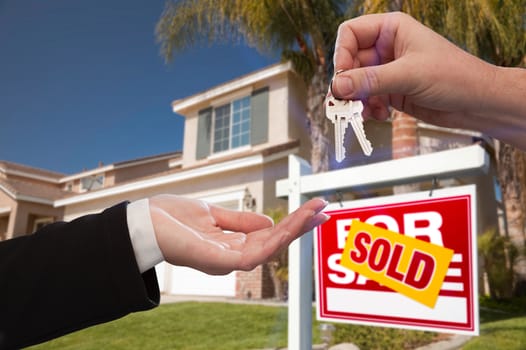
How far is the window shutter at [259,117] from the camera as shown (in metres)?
13.3

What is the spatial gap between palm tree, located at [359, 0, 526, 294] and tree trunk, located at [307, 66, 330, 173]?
2.18m

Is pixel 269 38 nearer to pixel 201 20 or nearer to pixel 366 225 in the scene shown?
pixel 201 20

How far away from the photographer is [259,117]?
13461 millimetres

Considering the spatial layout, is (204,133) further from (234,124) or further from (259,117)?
(259,117)

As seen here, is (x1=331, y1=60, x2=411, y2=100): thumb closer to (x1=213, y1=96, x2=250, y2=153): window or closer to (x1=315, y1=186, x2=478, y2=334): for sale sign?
(x1=315, y1=186, x2=478, y2=334): for sale sign

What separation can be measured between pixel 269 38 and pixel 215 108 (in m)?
5.21

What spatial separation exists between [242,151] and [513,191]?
8.36 m

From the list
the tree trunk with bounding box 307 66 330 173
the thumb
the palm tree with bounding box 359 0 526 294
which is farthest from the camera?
the tree trunk with bounding box 307 66 330 173

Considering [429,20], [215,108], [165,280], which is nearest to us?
[429,20]

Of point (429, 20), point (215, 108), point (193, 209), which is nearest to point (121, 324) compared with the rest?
point (193, 209)

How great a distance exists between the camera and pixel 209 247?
117 centimetres

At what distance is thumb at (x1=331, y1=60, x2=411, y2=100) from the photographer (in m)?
1.27

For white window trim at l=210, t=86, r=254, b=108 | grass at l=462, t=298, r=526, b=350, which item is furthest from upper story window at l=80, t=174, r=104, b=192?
grass at l=462, t=298, r=526, b=350

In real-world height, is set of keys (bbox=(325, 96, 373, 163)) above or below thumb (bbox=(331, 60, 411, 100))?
below
